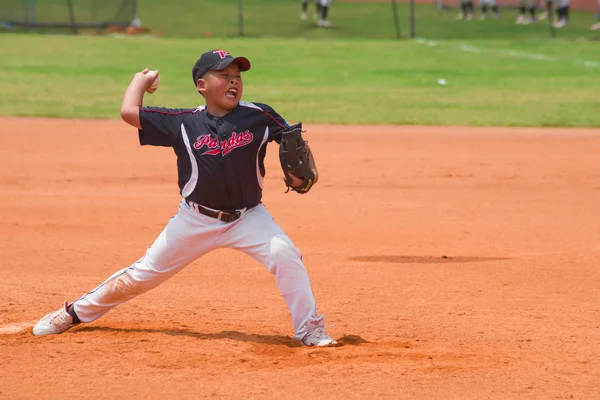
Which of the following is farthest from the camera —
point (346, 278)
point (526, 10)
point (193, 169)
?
point (526, 10)

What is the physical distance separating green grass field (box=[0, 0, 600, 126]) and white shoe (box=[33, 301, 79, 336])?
10.4m

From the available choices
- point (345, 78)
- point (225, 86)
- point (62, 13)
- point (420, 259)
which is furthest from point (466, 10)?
point (225, 86)

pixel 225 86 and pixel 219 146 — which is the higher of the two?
pixel 225 86

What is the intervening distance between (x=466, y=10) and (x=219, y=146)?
30.3 m

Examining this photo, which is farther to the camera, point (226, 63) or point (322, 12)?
point (322, 12)

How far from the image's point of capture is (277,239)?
5.53 meters

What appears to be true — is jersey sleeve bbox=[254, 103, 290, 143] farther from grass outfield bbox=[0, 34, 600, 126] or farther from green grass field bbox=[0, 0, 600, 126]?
green grass field bbox=[0, 0, 600, 126]

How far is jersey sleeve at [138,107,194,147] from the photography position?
18.4 feet

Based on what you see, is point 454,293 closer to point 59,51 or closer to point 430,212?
point 430,212

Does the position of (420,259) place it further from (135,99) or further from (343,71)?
(343,71)

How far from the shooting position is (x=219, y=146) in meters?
5.50

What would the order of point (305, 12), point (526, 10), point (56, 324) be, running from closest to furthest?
point (56, 324)
point (305, 12)
point (526, 10)

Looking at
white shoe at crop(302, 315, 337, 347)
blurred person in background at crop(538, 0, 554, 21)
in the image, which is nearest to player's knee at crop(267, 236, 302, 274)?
white shoe at crop(302, 315, 337, 347)

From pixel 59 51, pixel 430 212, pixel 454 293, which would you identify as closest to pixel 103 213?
pixel 430 212
